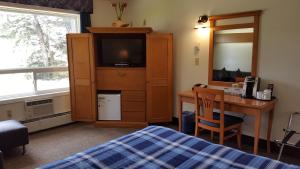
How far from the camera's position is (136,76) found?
3.91 m

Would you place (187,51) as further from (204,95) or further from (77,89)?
(77,89)

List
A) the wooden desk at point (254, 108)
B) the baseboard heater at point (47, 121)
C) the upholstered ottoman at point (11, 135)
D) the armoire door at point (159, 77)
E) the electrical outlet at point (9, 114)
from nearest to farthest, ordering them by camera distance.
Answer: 1. the wooden desk at point (254, 108)
2. the upholstered ottoman at point (11, 135)
3. the electrical outlet at point (9, 114)
4. the baseboard heater at point (47, 121)
5. the armoire door at point (159, 77)

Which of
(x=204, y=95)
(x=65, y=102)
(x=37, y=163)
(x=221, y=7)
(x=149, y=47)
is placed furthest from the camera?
(x=65, y=102)

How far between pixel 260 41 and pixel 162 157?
232 centimetres

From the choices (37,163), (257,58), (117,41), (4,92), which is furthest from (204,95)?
(4,92)

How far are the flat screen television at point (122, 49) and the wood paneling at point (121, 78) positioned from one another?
14cm

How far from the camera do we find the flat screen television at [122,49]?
3988 mm

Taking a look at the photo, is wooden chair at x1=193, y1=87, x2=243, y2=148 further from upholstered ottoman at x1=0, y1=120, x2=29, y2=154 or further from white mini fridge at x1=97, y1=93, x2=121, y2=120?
upholstered ottoman at x1=0, y1=120, x2=29, y2=154

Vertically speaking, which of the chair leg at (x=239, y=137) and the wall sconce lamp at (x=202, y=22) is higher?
the wall sconce lamp at (x=202, y=22)

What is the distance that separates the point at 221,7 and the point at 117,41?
184cm

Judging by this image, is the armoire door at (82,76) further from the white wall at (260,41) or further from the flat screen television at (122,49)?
the white wall at (260,41)

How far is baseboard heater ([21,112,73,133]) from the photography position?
365cm

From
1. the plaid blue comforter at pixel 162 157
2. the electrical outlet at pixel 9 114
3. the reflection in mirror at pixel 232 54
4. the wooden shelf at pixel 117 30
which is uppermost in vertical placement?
the wooden shelf at pixel 117 30

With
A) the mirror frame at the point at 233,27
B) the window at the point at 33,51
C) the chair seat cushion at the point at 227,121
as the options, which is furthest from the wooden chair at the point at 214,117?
the window at the point at 33,51
